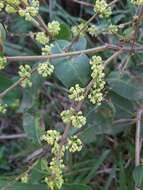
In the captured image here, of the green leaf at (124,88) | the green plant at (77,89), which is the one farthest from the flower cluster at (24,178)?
the green leaf at (124,88)

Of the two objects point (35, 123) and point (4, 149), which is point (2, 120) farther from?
point (35, 123)

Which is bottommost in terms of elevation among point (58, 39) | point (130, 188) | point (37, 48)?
point (130, 188)

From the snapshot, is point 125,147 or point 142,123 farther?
point 125,147

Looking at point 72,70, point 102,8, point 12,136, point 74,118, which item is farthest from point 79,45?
point 12,136

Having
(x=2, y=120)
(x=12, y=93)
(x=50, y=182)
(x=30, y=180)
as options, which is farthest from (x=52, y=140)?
(x=2, y=120)

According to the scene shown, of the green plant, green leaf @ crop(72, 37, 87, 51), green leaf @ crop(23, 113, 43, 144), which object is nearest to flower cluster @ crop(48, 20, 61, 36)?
the green plant

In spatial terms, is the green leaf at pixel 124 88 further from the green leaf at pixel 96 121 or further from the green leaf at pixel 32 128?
the green leaf at pixel 32 128

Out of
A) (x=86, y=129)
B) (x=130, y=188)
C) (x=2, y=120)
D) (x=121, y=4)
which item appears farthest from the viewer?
(x=2, y=120)

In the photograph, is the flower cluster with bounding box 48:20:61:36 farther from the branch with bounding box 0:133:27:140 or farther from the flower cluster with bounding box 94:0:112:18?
the branch with bounding box 0:133:27:140
